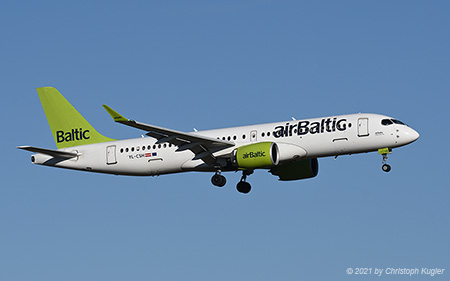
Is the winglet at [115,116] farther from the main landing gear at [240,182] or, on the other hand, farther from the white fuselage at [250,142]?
the main landing gear at [240,182]

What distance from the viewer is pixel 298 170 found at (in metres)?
57.0

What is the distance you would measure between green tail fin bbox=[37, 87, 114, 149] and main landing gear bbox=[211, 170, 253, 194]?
919 cm

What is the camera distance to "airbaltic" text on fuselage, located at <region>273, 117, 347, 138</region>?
51.1 meters

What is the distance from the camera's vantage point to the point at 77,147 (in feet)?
193

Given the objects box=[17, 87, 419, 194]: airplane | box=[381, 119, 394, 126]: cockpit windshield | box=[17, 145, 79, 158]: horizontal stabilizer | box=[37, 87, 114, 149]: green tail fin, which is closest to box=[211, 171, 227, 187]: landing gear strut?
box=[17, 87, 419, 194]: airplane

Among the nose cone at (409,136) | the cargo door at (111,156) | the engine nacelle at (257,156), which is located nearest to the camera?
the nose cone at (409,136)

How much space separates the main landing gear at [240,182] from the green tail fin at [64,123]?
9.19m

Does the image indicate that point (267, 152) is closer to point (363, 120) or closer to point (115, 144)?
point (363, 120)

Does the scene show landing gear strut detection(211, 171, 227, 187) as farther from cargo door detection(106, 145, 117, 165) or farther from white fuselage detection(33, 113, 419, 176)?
cargo door detection(106, 145, 117, 165)

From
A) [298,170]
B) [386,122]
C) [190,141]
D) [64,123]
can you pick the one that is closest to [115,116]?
[190,141]

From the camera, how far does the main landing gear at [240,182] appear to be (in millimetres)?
54031

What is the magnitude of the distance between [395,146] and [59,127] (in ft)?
78.2

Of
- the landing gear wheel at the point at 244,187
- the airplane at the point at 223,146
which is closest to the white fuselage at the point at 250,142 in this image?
the airplane at the point at 223,146

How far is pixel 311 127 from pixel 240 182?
26.6ft
